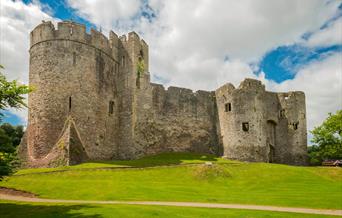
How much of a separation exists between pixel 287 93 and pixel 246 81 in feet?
27.5

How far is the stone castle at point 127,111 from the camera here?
33.8 meters

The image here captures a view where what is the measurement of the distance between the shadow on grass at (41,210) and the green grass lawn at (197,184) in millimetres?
1952

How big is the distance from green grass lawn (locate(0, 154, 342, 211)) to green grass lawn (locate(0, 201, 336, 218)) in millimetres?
3145

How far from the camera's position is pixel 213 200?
2034cm

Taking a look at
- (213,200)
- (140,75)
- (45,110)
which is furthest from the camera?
(140,75)

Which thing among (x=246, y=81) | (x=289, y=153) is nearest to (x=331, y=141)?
(x=289, y=153)

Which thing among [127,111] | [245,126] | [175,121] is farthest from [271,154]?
[127,111]

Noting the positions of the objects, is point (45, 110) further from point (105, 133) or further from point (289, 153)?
point (289, 153)

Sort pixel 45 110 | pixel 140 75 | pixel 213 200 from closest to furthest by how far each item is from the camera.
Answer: pixel 213 200 → pixel 45 110 → pixel 140 75

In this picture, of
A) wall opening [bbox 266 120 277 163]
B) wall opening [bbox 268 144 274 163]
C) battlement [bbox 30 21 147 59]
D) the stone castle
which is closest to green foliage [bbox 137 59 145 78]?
the stone castle

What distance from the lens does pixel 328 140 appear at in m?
48.2

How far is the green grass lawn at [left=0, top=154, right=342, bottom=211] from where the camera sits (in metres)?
21.0

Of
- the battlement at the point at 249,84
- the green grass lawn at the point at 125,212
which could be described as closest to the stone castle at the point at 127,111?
the battlement at the point at 249,84

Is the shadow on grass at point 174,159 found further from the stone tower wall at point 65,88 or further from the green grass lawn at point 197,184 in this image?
the stone tower wall at point 65,88
